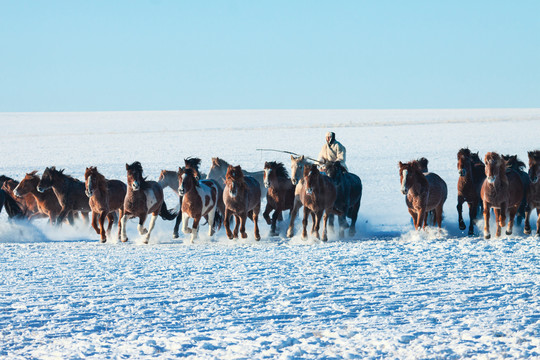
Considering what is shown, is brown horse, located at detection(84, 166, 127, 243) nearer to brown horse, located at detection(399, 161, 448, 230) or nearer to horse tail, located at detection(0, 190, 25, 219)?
horse tail, located at detection(0, 190, 25, 219)

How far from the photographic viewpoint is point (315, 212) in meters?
12.6

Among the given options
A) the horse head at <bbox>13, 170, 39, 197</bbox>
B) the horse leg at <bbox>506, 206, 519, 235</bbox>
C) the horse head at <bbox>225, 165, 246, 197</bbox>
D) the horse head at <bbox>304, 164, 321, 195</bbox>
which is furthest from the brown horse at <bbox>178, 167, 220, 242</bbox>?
the horse leg at <bbox>506, 206, 519, 235</bbox>

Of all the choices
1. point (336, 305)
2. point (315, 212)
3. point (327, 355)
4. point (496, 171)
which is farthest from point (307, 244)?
point (327, 355)

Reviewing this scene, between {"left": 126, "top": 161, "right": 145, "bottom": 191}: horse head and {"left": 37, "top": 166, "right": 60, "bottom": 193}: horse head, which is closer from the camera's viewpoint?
{"left": 126, "top": 161, "right": 145, "bottom": 191}: horse head

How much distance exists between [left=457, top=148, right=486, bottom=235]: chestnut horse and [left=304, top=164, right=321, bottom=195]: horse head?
2.42 m

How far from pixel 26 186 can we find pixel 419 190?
6831mm

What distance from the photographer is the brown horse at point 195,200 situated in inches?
489

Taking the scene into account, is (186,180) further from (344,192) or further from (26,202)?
(26,202)

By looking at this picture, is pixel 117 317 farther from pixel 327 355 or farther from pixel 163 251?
pixel 163 251

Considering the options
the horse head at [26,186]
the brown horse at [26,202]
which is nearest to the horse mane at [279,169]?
the horse head at [26,186]

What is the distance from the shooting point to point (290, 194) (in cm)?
1391

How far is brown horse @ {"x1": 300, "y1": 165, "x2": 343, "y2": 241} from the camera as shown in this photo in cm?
1231

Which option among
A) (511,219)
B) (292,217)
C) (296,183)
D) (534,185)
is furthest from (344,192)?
(534,185)

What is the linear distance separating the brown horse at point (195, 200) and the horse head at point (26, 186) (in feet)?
10.2
